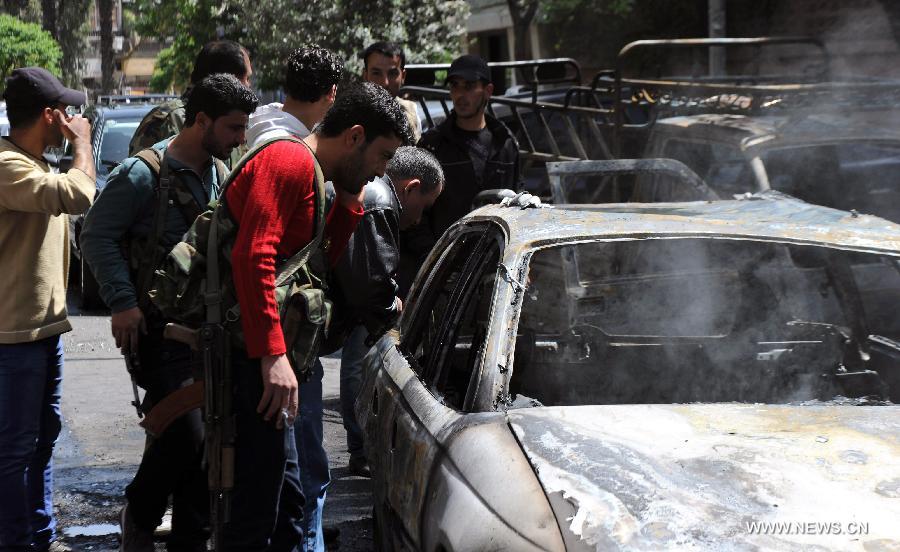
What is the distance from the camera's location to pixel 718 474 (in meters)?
2.75

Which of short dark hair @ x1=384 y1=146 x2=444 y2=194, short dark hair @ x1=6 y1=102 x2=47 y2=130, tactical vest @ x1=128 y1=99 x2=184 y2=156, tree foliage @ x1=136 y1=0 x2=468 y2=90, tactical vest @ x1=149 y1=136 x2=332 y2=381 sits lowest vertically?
tactical vest @ x1=149 y1=136 x2=332 y2=381

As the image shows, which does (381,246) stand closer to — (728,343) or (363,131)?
(363,131)

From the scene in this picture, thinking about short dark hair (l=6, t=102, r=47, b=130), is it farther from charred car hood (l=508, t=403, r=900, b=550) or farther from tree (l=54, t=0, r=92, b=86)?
tree (l=54, t=0, r=92, b=86)

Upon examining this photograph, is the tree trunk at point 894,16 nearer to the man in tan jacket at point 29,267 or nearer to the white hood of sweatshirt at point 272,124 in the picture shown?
the white hood of sweatshirt at point 272,124

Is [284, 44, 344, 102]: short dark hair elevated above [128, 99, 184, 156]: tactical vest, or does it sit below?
above

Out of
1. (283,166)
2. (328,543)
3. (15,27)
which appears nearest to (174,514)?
(328,543)

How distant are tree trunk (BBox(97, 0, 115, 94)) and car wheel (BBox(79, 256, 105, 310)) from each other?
83.5 ft

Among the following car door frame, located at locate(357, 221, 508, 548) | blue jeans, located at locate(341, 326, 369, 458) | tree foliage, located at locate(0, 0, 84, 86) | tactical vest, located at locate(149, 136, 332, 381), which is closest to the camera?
car door frame, located at locate(357, 221, 508, 548)

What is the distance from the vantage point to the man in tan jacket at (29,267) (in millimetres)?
4195

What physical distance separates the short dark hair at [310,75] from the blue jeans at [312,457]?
3.84 feet

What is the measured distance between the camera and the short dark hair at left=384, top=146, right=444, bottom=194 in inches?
187

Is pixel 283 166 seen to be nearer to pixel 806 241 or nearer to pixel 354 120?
pixel 354 120

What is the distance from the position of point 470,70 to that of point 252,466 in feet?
10.9

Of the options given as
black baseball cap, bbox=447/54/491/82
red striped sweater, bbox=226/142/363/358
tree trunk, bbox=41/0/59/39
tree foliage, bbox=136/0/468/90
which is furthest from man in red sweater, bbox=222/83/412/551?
tree trunk, bbox=41/0/59/39
